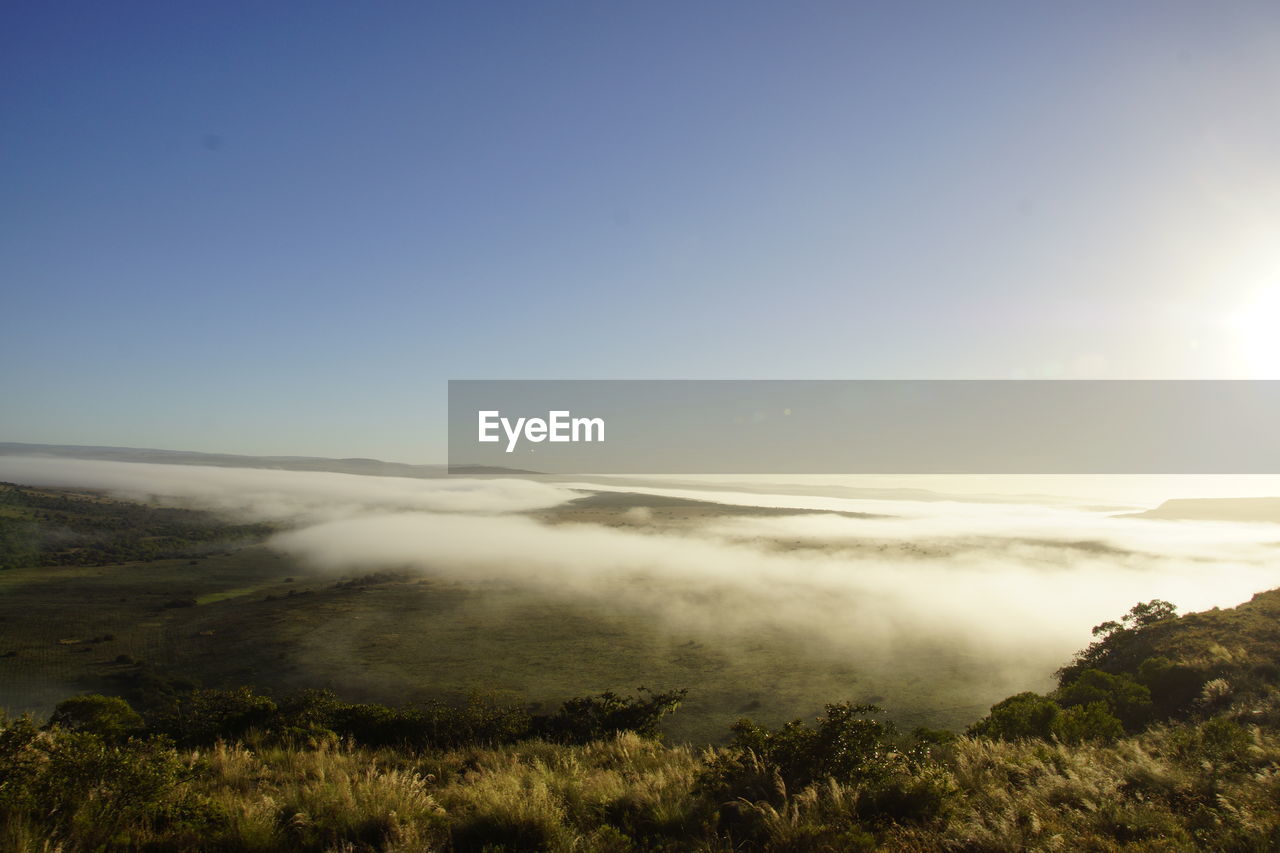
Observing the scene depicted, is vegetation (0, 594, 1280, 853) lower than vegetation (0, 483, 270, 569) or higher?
higher

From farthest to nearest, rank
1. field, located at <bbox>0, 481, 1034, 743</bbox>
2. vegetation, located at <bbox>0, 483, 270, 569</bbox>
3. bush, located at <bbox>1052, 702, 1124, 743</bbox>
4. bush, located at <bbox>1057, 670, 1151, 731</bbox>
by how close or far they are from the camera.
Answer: vegetation, located at <bbox>0, 483, 270, 569</bbox> < field, located at <bbox>0, 481, 1034, 743</bbox> < bush, located at <bbox>1057, 670, 1151, 731</bbox> < bush, located at <bbox>1052, 702, 1124, 743</bbox>

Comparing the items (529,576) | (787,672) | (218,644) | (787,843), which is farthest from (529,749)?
(529,576)

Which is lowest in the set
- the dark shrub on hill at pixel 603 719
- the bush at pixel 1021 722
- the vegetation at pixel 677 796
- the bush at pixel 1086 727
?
the dark shrub on hill at pixel 603 719

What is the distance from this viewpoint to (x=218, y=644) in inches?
2813

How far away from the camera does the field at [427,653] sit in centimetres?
5466

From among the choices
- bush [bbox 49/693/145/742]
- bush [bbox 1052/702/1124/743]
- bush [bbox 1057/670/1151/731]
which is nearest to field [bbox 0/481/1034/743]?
bush [bbox 1057/670/1151/731]

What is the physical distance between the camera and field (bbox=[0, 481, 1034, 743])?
5466 centimetres

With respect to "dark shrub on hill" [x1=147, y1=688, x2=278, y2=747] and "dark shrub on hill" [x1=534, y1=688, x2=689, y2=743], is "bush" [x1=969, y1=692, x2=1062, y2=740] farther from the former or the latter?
"dark shrub on hill" [x1=147, y1=688, x2=278, y2=747]

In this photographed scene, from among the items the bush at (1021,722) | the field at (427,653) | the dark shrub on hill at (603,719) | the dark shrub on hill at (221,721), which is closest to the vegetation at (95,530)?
the field at (427,653)

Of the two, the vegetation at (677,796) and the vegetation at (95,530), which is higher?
the vegetation at (677,796)

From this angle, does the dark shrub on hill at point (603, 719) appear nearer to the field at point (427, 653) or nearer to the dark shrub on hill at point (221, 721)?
the dark shrub on hill at point (221, 721)

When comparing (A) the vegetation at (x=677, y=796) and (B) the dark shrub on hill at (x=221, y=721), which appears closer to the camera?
(A) the vegetation at (x=677, y=796)

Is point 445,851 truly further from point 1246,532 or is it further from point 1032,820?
point 1246,532

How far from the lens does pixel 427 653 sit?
226ft
